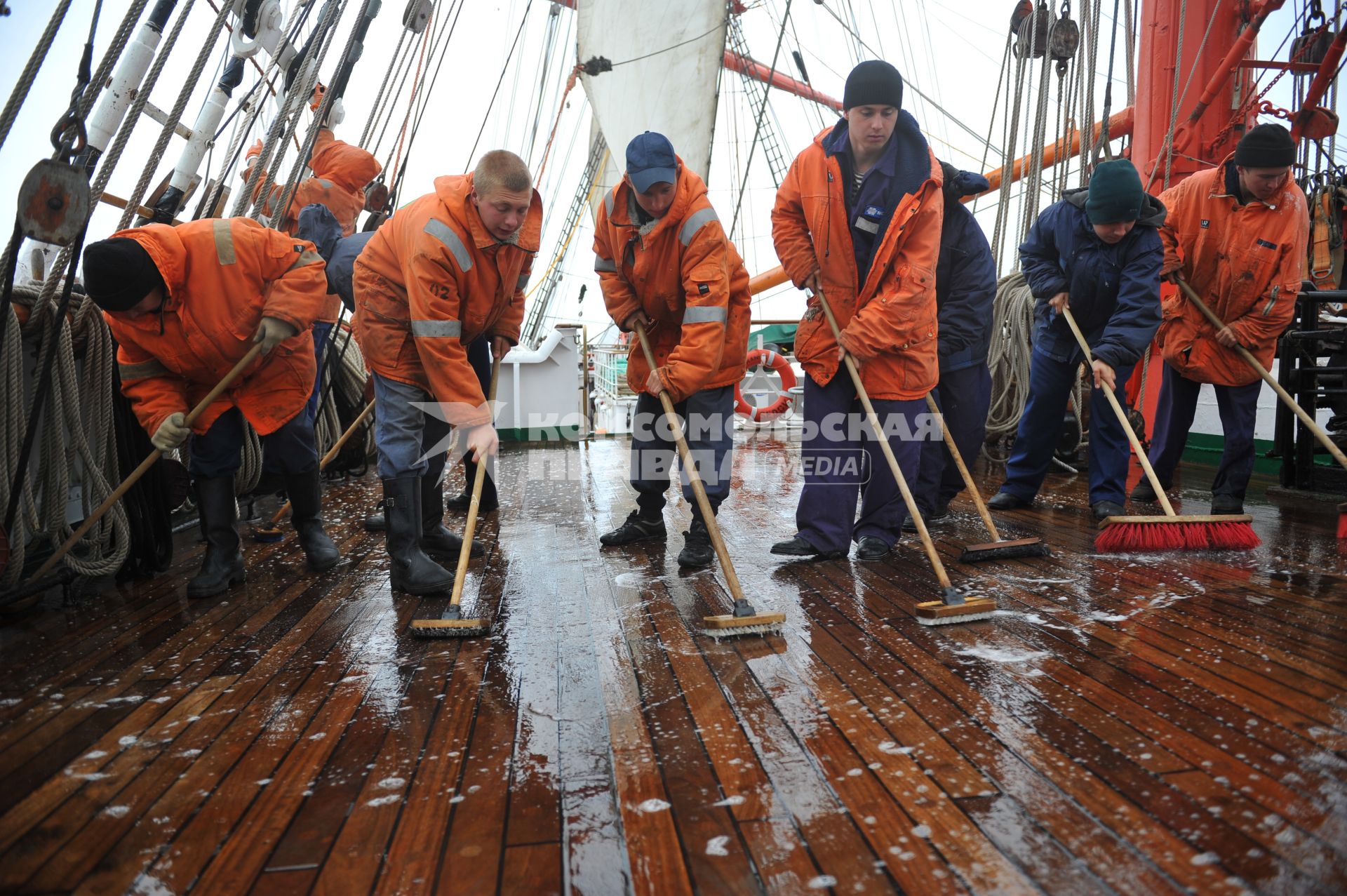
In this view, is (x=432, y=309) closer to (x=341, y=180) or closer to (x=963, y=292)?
(x=963, y=292)

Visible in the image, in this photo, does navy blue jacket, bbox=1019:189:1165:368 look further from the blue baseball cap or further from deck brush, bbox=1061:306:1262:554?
the blue baseball cap

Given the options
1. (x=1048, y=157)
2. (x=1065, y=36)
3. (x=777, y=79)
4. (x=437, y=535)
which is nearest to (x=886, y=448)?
(x=437, y=535)

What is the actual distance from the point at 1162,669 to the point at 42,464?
121 inches

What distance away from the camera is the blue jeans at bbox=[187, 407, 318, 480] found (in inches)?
122

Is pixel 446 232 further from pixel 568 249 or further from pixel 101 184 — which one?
pixel 568 249

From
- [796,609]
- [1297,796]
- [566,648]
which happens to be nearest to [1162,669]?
[1297,796]

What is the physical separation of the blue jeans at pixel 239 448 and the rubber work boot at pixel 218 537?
4 centimetres

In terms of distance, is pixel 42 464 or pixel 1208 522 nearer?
pixel 42 464

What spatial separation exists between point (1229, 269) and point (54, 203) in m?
4.13

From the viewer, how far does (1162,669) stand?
6.59 ft

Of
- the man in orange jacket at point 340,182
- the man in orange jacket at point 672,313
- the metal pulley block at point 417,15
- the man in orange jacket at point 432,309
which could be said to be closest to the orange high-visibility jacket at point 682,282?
the man in orange jacket at point 672,313

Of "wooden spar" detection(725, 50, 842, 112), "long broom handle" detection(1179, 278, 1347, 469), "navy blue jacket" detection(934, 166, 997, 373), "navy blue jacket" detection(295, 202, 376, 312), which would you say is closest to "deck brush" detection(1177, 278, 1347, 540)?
"long broom handle" detection(1179, 278, 1347, 469)

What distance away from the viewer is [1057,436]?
13.6 feet

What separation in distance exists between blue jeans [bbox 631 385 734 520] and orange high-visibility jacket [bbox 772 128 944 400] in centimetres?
36
